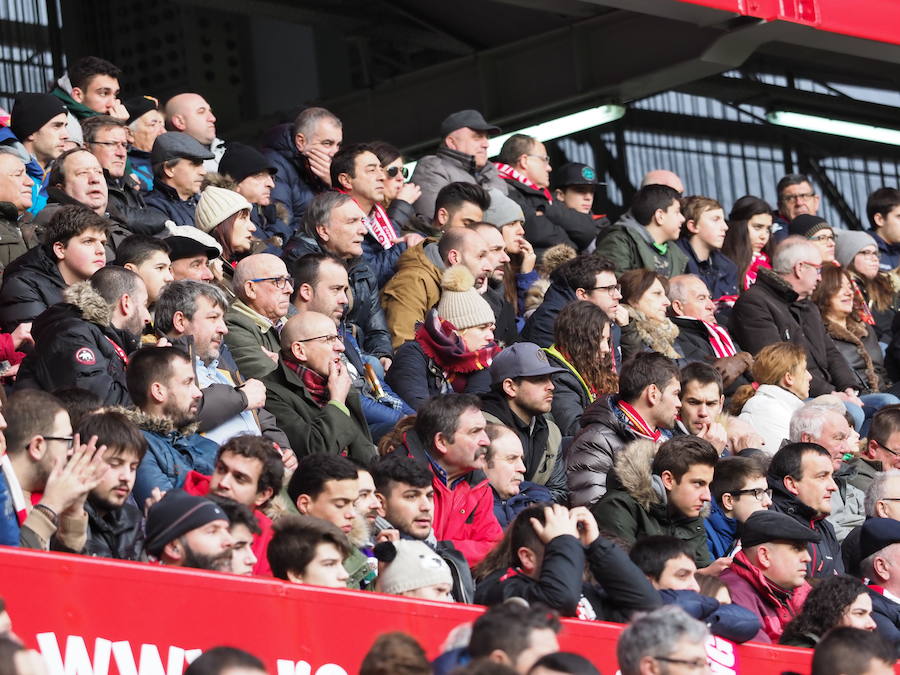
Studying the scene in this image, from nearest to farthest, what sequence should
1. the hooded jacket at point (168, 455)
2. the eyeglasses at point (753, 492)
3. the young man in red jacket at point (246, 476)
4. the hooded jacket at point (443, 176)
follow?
the young man in red jacket at point (246, 476) < the hooded jacket at point (168, 455) < the eyeglasses at point (753, 492) < the hooded jacket at point (443, 176)

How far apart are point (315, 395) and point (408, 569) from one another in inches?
70.1

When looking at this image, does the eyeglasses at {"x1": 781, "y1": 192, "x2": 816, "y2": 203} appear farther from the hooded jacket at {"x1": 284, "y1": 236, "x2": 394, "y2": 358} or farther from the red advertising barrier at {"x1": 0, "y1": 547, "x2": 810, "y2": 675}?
the red advertising barrier at {"x1": 0, "y1": 547, "x2": 810, "y2": 675}

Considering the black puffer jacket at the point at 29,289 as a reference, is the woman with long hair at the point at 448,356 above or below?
below

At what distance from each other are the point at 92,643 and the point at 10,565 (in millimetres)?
342

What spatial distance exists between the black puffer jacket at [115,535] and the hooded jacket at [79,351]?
791mm

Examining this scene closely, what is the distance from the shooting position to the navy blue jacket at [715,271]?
1230cm

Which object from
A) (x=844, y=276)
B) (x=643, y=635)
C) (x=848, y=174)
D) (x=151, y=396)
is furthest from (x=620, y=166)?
(x=643, y=635)

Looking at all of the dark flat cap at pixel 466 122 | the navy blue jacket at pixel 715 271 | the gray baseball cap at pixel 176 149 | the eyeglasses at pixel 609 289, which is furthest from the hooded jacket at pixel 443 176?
the gray baseball cap at pixel 176 149

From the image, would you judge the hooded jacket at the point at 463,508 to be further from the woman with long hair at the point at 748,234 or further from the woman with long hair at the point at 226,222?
the woman with long hair at the point at 748,234

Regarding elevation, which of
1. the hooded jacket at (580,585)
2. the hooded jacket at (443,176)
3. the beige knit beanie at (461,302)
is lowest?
the hooded jacket at (580,585)

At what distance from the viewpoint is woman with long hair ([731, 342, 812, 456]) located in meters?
10.0

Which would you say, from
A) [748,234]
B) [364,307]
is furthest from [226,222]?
[748,234]

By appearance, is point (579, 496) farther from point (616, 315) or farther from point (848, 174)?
point (848, 174)

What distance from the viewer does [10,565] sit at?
5.09 m
